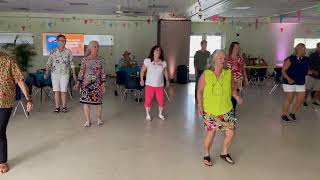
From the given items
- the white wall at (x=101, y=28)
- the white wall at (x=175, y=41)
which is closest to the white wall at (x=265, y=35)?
the white wall at (x=175, y=41)

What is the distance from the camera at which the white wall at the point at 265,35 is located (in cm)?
1340

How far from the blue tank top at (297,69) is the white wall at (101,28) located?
321 inches

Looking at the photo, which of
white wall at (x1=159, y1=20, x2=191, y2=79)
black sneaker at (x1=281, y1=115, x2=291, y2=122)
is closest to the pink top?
black sneaker at (x1=281, y1=115, x2=291, y2=122)

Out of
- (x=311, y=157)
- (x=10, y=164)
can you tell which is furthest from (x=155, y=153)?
(x=311, y=157)

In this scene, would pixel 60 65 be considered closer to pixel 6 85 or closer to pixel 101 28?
pixel 6 85

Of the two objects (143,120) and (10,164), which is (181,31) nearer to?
(143,120)

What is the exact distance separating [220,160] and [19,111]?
173 inches

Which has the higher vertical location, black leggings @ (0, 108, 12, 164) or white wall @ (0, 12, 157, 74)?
white wall @ (0, 12, 157, 74)

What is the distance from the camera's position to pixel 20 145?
4438mm

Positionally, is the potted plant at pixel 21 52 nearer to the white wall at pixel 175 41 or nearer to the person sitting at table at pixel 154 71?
the white wall at pixel 175 41

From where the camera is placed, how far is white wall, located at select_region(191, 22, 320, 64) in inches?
527

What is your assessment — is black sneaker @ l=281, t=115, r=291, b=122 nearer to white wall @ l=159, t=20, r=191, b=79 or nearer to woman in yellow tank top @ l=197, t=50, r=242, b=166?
woman in yellow tank top @ l=197, t=50, r=242, b=166

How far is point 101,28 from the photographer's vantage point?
42.2 ft

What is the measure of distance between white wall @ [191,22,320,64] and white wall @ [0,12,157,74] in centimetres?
209
